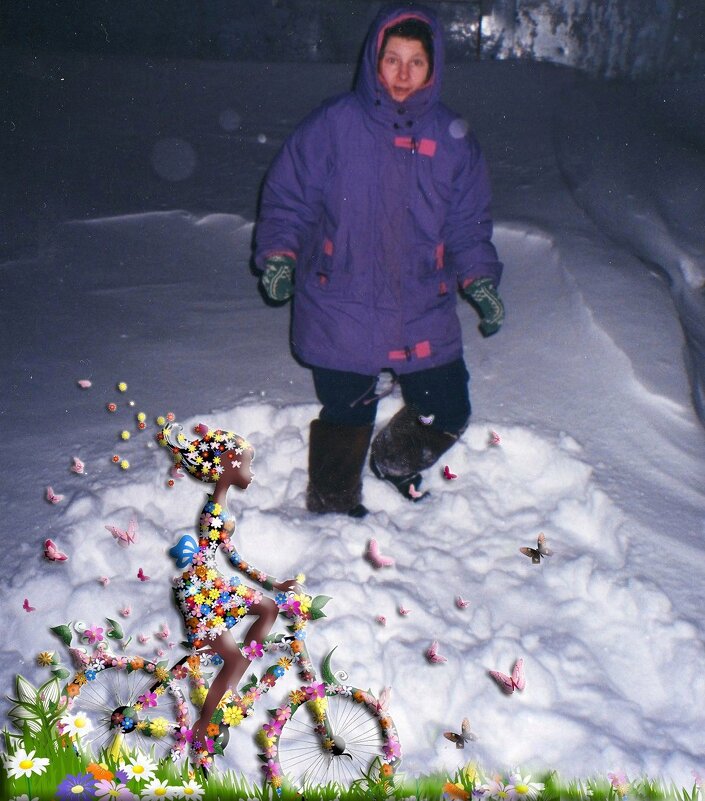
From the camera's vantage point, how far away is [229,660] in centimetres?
126

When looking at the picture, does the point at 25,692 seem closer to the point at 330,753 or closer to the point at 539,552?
the point at 330,753

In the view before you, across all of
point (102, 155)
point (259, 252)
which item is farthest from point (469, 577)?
point (102, 155)

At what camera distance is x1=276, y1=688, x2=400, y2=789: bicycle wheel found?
1.59 metres

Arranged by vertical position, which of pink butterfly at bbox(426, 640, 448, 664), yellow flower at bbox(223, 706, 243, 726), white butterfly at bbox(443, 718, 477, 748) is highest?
yellow flower at bbox(223, 706, 243, 726)

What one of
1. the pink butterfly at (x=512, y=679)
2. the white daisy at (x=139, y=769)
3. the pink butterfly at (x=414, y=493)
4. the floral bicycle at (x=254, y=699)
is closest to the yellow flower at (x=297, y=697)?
the floral bicycle at (x=254, y=699)

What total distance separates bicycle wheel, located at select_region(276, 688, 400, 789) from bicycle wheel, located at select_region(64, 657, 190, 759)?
0.94 ft

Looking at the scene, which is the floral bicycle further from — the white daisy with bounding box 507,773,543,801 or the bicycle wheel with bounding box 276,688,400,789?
the white daisy with bounding box 507,773,543,801

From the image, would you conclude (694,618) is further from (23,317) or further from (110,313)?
(23,317)

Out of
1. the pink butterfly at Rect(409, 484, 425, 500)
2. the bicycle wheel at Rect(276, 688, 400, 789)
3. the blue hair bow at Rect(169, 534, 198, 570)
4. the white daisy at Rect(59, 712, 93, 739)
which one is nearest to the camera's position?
the blue hair bow at Rect(169, 534, 198, 570)

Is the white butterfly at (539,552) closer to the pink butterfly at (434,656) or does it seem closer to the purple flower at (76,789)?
the pink butterfly at (434,656)

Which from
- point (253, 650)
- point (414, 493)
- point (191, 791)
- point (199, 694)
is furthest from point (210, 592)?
point (414, 493)

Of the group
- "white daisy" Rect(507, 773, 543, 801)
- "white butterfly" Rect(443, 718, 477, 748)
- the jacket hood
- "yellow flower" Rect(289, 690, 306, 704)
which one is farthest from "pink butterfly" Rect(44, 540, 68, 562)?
the jacket hood

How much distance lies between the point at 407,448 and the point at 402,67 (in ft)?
4.02

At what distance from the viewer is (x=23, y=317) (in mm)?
3404
